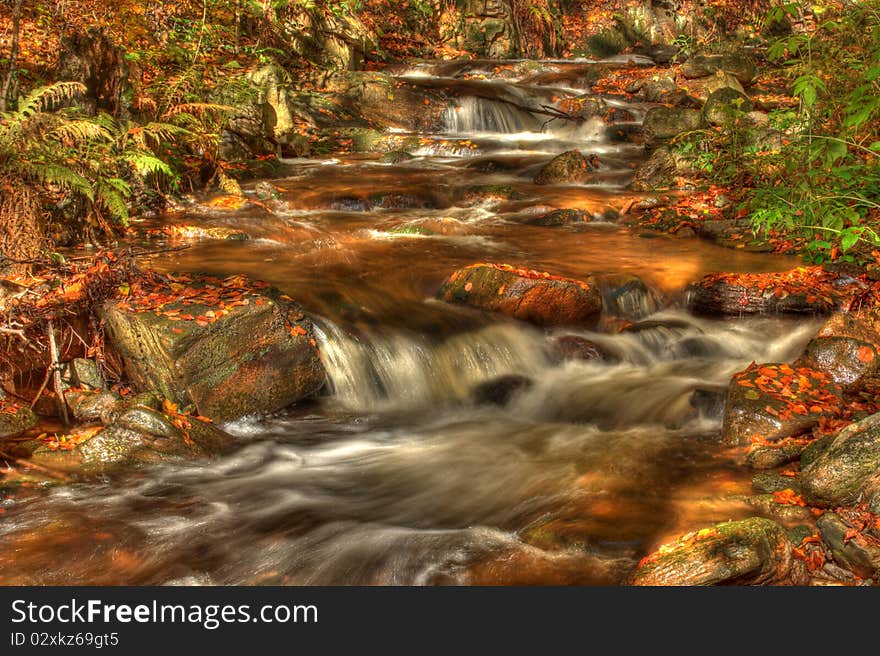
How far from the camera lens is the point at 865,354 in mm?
5848

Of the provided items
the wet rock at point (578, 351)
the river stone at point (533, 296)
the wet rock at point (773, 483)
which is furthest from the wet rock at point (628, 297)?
the wet rock at point (773, 483)

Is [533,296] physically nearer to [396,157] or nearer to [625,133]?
[396,157]

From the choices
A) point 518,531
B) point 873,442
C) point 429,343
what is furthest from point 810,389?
point 429,343

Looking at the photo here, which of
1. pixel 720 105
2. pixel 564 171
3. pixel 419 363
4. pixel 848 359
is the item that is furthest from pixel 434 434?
pixel 720 105

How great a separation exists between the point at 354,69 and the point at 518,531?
17722mm

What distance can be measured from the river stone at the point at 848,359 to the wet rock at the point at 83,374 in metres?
5.94

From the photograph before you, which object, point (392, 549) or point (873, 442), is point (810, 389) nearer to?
point (873, 442)

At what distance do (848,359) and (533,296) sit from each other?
9.48ft

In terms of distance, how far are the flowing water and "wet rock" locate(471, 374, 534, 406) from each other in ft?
0.09

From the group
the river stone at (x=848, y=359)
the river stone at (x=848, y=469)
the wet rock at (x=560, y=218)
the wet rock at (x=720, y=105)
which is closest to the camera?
the river stone at (x=848, y=469)

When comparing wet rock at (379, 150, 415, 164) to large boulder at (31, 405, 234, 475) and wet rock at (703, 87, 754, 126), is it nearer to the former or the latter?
wet rock at (703, 87, 754, 126)

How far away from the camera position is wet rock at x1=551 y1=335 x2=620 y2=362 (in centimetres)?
709

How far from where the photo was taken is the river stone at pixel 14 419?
16.8 feet

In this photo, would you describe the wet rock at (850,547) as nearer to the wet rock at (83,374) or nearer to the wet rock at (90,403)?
the wet rock at (90,403)
